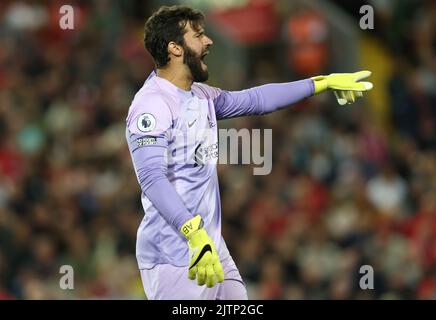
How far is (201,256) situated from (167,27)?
4.11 ft

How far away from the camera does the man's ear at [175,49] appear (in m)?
6.31

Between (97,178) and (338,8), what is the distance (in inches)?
152

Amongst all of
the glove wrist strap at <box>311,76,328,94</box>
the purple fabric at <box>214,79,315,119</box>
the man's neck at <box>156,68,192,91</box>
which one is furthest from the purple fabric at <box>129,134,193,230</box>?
the glove wrist strap at <box>311,76,328,94</box>

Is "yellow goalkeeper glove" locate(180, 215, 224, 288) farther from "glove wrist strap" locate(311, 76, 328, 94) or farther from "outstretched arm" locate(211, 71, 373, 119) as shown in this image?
"glove wrist strap" locate(311, 76, 328, 94)

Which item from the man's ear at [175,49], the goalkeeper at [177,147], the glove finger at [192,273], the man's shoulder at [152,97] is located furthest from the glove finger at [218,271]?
the man's ear at [175,49]

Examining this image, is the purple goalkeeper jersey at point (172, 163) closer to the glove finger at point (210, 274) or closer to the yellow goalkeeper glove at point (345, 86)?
the glove finger at point (210, 274)

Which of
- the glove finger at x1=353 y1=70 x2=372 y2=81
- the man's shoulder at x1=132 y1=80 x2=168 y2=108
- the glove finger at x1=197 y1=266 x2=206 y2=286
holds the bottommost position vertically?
the glove finger at x1=197 y1=266 x2=206 y2=286

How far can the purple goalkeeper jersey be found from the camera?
237 inches

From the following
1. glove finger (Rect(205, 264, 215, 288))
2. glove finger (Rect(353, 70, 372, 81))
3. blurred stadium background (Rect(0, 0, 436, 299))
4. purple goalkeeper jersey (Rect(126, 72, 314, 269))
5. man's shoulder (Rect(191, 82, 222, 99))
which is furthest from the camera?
blurred stadium background (Rect(0, 0, 436, 299))

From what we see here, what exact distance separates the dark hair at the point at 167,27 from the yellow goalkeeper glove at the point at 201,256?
0.99 metres

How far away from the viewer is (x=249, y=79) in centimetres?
1384

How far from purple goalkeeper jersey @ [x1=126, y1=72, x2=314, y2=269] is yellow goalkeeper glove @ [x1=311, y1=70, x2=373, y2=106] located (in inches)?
25.6

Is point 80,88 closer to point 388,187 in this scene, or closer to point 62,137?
point 62,137

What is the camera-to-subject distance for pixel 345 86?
6.76 metres
